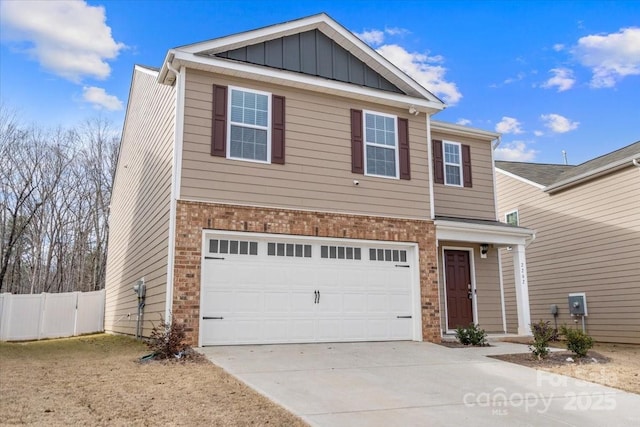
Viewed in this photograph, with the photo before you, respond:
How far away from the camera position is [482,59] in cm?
1814

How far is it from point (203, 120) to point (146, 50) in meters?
10.8

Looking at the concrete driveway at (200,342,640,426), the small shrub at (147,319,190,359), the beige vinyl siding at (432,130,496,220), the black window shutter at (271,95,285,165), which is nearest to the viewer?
the concrete driveway at (200,342,640,426)

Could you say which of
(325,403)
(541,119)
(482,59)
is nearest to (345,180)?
(325,403)

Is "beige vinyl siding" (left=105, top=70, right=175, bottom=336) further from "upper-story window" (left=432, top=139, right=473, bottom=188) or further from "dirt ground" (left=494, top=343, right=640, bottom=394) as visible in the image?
"upper-story window" (left=432, top=139, right=473, bottom=188)

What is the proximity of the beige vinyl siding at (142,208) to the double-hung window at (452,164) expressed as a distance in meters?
7.07

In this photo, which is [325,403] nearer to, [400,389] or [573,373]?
[400,389]

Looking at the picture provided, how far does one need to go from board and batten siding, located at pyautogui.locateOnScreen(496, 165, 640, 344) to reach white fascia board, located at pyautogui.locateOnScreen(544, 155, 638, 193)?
0.56ft

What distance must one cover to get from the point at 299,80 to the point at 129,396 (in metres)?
7.00

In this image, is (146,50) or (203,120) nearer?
(203,120)

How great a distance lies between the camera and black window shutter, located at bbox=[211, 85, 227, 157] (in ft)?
31.8

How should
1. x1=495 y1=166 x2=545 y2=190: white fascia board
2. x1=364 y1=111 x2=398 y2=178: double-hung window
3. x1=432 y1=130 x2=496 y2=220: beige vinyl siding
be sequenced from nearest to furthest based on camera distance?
x1=364 y1=111 x2=398 y2=178: double-hung window < x1=432 y1=130 x2=496 y2=220: beige vinyl siding < x1=495 y1=166 x2=545 y2=190: white fascia board

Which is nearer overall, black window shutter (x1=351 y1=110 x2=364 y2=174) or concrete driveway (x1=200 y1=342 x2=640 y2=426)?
concrete driveway (x1=200 y1=342 x2=640 y2=426)

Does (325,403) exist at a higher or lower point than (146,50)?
lower

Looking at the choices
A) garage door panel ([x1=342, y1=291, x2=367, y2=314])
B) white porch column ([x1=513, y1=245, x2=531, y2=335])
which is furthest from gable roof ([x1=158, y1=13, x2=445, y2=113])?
white porch column ([x1=513, y1=245, x2=531, y2=335])
